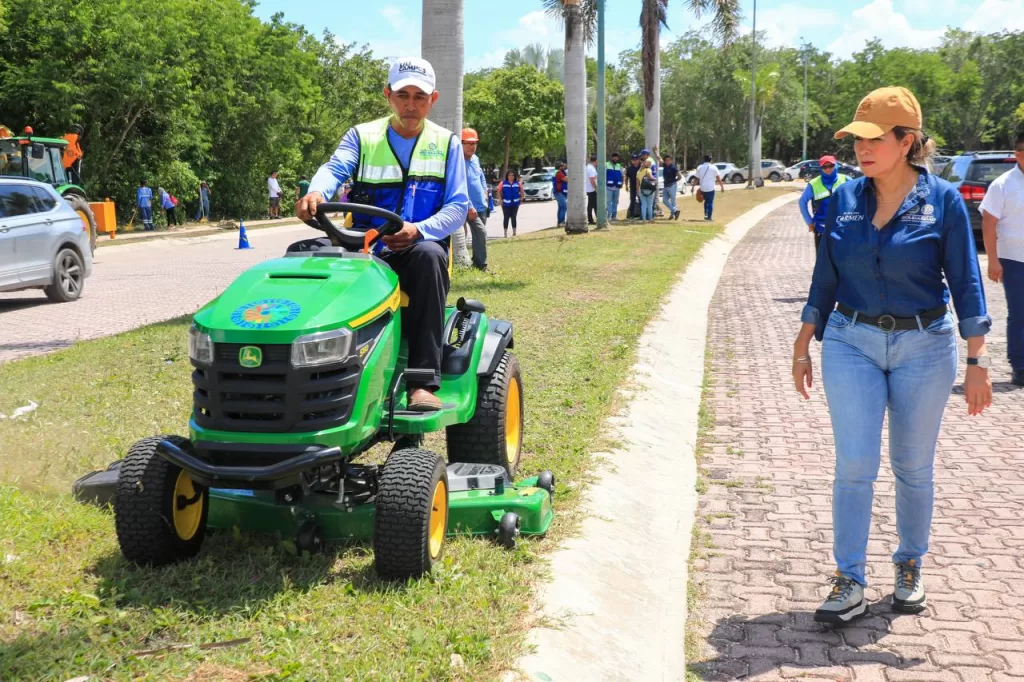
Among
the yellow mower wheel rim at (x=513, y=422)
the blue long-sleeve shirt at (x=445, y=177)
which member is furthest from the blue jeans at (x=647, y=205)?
the blue long-sleeve shirt at (x=445, y=177)

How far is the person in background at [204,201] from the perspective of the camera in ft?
111

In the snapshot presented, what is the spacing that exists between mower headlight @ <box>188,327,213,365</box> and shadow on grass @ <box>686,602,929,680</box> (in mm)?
2131

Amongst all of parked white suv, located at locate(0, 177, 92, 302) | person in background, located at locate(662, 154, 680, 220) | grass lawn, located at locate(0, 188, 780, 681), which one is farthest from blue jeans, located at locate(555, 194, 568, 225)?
grass lawn, located at locate(0, 188, 780, 681)

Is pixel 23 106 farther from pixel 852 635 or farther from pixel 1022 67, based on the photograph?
pixel 1022 67

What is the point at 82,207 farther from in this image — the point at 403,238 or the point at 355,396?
the point at 355,396

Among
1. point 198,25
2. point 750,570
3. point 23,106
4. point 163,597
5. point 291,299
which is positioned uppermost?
point 198,25

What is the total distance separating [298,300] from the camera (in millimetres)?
3881

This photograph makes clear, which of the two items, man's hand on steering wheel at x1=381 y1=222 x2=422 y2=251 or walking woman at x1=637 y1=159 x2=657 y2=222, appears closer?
man's hand on steering wheel at x1=381 y1=222 x2=422 y2=251

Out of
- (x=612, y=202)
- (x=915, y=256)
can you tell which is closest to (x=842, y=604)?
(x=915, y=256)

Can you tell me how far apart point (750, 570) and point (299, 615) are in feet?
7.21

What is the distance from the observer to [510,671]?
135 inches

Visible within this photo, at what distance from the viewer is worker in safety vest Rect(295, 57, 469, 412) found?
4.52m

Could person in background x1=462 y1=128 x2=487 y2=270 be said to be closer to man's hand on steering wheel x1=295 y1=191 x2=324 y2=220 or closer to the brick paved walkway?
man's hand on steering wheel x1=295 y1=191 x2=324 y2=220

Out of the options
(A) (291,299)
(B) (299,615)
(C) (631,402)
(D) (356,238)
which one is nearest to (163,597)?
(B) (299,615)
